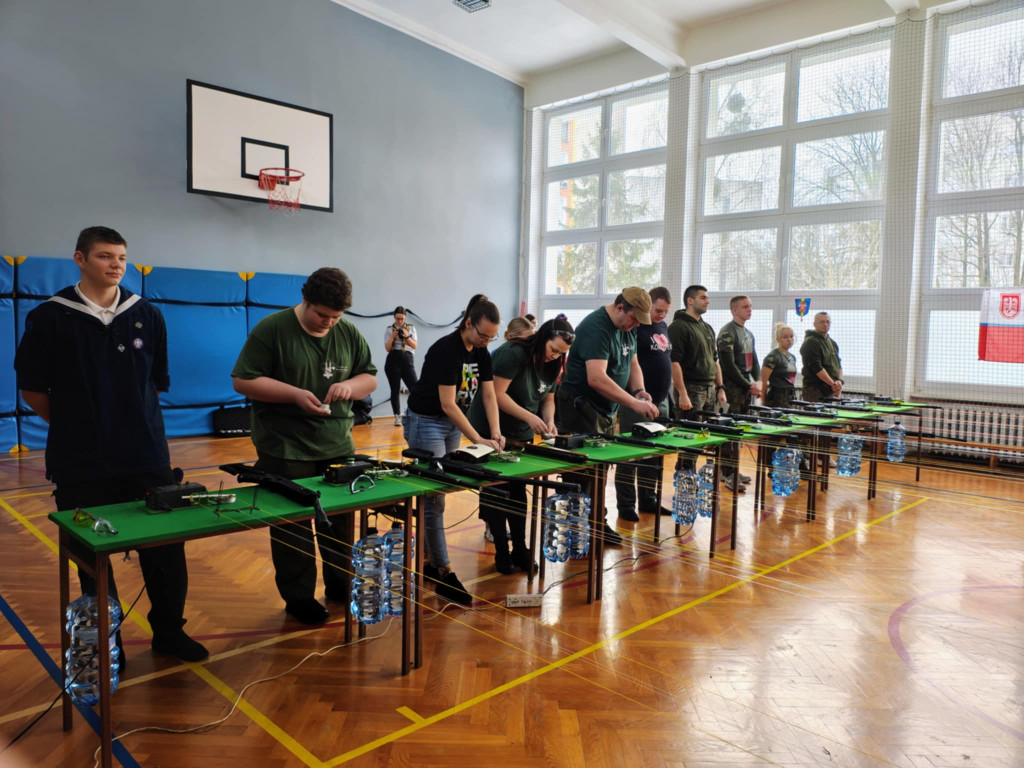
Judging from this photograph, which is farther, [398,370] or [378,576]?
[398,370]

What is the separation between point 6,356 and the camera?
6176mm

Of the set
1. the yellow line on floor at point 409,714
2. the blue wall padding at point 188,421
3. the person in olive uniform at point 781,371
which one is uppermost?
the person in olive uniform at point 781,371

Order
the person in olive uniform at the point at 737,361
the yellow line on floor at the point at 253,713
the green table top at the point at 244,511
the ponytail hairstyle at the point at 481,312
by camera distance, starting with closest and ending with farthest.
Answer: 1. the green table top at the point at 244,511
2. the yellow line on floor at the point at 253,713
3. the ponytail hairstyle at the point at 481,312
4. the person in olive uniform at the point at 737,361

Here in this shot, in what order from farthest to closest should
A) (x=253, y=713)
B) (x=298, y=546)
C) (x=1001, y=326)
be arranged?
(x=1001, y=326), (x=298, y=546), (x=253, y=713)

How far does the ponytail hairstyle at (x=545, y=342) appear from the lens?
11.0 feet

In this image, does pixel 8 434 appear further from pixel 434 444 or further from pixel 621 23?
pixel 621 23

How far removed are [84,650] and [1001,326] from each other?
315 inches

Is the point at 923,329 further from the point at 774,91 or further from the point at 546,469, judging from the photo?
the point at 546,469

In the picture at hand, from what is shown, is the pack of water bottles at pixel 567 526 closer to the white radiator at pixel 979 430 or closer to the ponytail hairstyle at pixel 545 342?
the ponytail hairstyle at pixel 545 342

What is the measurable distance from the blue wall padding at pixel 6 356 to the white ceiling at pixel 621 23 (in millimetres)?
5220

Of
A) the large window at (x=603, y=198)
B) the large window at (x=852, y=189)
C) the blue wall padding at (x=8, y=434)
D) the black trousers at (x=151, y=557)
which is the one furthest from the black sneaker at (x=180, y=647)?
the large window at (x=603, y=198)

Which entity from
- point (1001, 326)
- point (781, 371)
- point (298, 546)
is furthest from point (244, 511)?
point (1001, 326)

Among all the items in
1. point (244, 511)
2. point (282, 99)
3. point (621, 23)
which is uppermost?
point (621, 23)

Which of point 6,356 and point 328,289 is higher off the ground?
point 328,289
